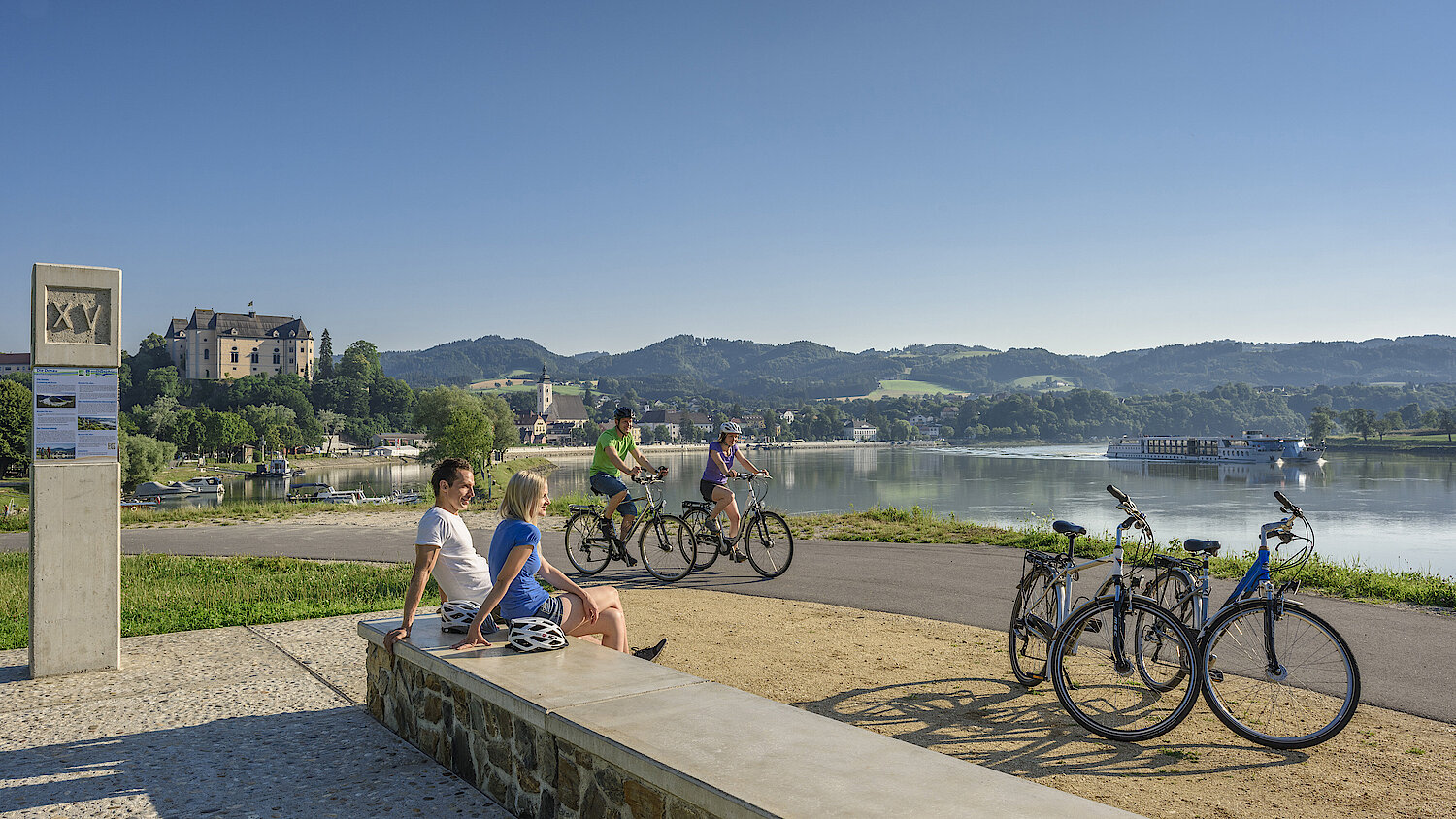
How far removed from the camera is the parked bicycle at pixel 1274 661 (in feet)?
14.5

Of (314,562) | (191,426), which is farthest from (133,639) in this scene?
(191,426)

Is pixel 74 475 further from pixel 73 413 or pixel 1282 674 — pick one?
pixel 1282 674

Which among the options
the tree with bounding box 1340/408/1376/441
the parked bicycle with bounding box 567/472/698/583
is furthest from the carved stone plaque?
the tree with bounding box 1340/408/1376/441

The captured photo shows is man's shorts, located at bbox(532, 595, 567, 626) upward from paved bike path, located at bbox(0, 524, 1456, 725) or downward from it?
upward

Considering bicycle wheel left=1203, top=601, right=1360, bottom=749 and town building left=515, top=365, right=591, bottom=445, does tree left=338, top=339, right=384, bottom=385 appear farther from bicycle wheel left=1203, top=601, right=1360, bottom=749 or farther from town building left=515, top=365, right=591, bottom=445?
bicycle wheel left=1203, top=601, right=1360, bottom=749

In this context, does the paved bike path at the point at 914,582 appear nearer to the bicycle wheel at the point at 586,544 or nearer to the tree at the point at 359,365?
the bicycle wheel at the point at 586,544

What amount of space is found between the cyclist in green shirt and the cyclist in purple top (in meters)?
0.55

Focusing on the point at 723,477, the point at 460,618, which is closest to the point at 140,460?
the point at 723,477

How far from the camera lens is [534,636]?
4328 mm

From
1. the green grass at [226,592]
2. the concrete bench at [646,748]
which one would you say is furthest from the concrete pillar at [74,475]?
the concrete bench at [646,748]

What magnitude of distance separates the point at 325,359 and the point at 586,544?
16761 centimetres

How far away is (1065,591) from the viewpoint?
17.5 ft

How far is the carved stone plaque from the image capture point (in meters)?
5.80

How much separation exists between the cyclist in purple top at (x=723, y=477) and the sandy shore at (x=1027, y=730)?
2420 millimetres
